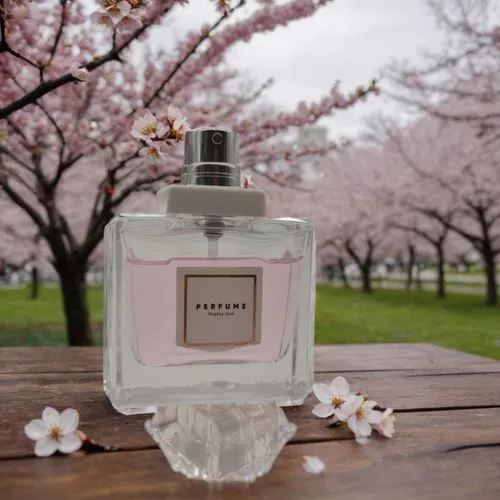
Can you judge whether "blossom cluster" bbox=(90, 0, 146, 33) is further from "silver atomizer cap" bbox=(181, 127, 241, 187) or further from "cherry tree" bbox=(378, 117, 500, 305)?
"cherry tree" bbox=(378, 117, 500, 305)

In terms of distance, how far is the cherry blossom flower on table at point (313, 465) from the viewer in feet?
1.56

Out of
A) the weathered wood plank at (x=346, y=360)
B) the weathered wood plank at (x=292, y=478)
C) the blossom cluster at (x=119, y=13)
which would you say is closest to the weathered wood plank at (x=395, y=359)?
the weathered wood plank at (x=346, y=360)

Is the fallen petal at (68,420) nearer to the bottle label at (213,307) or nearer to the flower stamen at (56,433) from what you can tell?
the flower stamen at (56,433)

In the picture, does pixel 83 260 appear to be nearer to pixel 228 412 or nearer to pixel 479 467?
pixel 228 412

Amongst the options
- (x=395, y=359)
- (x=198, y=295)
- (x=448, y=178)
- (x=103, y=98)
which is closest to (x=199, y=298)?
(x=198, y=295)

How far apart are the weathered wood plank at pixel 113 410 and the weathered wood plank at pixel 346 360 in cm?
6

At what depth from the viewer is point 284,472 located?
18.8 inches

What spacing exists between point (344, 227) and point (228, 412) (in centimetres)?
891

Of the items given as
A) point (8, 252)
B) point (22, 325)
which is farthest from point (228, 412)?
point (8, 252)

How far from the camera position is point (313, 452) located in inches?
21.0

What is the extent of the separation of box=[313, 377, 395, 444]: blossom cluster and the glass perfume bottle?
61 millimetres

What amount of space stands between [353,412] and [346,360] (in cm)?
45

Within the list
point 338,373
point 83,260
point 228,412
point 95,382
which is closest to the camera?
point 228,412

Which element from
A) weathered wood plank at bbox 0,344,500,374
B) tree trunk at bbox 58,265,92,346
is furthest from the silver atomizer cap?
tree trunk at bbox 58,265,92,346
